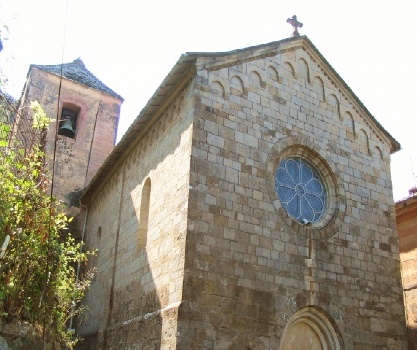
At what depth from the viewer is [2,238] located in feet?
22.2

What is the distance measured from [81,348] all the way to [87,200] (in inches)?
189

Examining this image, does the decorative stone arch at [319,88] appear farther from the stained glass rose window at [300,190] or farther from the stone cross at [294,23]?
the stained glass rose window at [300,190]

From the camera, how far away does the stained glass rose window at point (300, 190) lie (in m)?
9.11

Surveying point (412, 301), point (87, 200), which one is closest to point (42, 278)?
point (87, 200)

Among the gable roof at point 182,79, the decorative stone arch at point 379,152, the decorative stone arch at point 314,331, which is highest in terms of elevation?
the gable roof at point 182,79

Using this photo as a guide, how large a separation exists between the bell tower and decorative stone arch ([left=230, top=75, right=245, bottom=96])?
6.82 meters

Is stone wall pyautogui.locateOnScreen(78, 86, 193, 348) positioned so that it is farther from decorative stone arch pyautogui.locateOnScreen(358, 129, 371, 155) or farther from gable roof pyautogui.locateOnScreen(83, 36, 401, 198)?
decorative stone arch pyautogui.locateOnScreen(358, 129, 371, 155)

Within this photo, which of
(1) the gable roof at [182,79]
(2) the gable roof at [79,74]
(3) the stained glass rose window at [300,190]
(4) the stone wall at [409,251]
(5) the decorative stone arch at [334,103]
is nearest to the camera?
(1) the gable roof at [182,79]

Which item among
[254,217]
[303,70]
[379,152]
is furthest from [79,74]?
[254,217]

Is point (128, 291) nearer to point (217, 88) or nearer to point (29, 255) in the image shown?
point (29, 255)

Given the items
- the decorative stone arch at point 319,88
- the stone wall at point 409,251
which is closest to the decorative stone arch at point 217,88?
the decorative stone arch at point 319,88

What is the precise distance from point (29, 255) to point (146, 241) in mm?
2577

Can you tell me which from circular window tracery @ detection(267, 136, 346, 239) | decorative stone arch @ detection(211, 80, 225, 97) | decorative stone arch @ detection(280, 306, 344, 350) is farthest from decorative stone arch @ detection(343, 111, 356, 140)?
decorative stone arch @ detection(280, 306, 344, 350)

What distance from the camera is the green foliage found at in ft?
22.3
